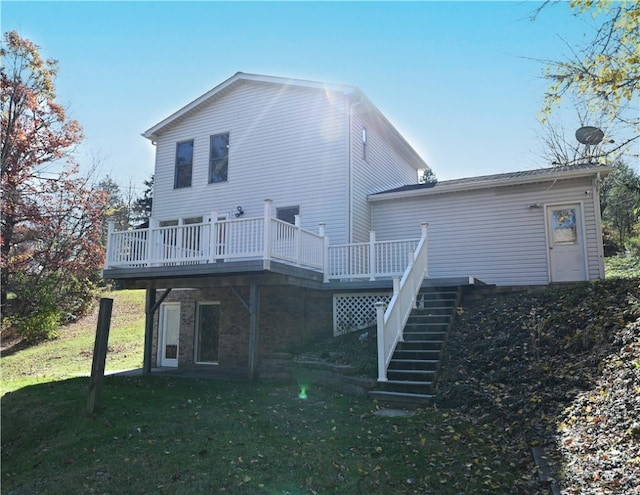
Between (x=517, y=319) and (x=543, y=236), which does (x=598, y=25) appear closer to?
(x=517, y=319)

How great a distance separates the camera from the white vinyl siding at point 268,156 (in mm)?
13312

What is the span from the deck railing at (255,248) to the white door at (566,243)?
3.69 metres

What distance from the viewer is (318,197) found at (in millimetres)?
13391

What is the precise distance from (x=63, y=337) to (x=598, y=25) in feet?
69.4

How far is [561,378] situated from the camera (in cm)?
623

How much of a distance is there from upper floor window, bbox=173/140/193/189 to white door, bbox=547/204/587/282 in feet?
37.0

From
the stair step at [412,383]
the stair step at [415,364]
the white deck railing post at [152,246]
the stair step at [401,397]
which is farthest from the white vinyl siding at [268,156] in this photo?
the stair step at [401,397]

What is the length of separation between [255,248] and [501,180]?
22.7 ft

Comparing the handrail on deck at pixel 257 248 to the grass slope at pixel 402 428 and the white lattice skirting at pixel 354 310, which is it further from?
the grass slope at pixel 402 428

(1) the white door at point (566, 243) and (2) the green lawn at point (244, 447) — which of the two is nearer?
(2) the green lawn at point (244, 447)

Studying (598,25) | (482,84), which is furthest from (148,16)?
(598,25)

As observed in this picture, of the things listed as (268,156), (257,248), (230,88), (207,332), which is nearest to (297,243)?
(257,248)

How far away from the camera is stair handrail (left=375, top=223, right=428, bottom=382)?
26.6 ft

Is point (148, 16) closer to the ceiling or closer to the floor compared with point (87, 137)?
closer to the floor
